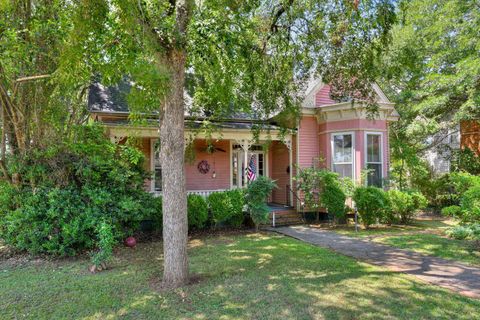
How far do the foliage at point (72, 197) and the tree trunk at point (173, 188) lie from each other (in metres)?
2.27

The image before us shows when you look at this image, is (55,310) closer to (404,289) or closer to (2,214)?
(2,214)

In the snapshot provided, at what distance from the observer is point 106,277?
565 cm

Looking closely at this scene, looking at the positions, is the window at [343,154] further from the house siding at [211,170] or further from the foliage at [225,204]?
the foliage at [225,204]

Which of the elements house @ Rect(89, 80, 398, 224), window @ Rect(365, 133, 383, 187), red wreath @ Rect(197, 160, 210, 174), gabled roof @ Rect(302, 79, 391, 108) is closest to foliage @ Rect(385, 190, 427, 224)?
window @ Rect(365, 133, 383, 187)

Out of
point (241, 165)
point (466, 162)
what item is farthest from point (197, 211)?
point (466, 162)

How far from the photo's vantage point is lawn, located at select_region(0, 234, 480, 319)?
4.09 meters

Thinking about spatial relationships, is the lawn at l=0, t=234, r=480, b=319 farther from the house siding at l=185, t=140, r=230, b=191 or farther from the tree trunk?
the house siding at l=185, t=140, r=230, b=191

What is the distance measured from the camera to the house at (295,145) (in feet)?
37.5

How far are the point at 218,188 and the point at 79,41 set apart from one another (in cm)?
911

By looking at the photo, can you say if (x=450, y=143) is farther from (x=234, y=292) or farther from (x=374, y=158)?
(x=234, y=292)

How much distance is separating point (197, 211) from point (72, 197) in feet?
11.5

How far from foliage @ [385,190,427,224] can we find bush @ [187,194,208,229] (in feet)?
19.6

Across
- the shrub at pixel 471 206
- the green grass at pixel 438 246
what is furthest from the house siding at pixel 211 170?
the shrub at pixel 471 206

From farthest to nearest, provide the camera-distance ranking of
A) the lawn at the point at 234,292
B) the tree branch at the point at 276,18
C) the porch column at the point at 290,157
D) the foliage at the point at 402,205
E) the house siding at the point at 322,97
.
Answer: the house siding at the point at 322,97, the porch column at the point at 290,157, the foliage at the point at 402,205, the tree branch at the point at 276,18, the lawn at the point at 234,292
